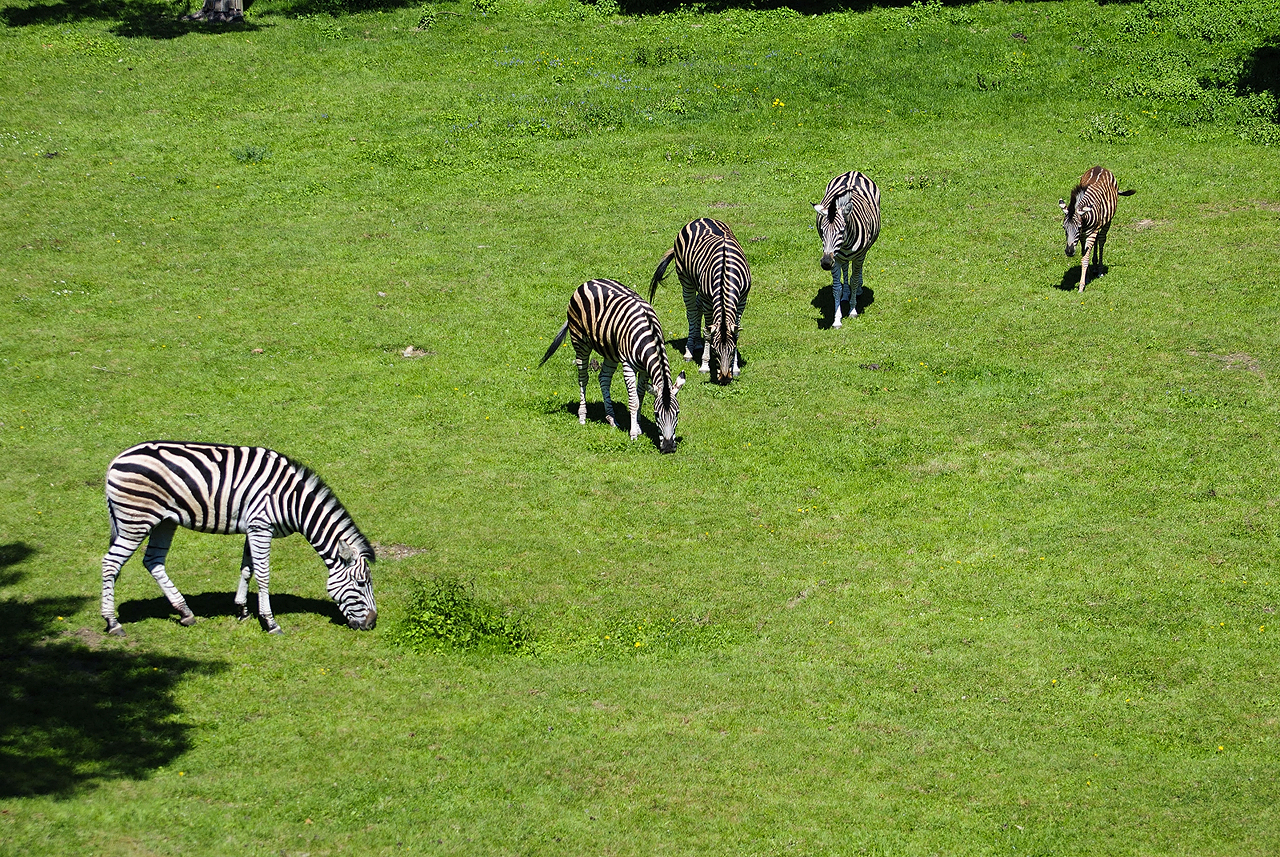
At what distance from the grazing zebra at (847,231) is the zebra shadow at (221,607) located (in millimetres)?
13741

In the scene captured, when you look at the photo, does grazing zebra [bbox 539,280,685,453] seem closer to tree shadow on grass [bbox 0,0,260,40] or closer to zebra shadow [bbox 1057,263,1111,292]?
zebra shadow [bbox 1057,263,1111,292]

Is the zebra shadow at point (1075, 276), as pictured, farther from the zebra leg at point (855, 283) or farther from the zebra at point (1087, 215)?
the zebra leg at point (855, 283)

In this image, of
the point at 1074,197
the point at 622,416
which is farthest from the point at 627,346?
the point at 1074,197

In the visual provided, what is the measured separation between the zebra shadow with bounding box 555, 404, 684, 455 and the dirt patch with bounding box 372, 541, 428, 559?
17.3 ft

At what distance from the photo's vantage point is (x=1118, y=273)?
27.2 metres

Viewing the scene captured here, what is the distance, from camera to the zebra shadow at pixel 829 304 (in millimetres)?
26047

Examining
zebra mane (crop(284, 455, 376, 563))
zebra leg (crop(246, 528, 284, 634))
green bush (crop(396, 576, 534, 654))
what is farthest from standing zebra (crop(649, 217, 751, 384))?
zebra leg (crop(246, 528, 284, 634))

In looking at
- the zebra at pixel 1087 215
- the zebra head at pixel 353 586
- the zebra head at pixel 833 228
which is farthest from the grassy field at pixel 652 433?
the zebra head at pixel 833 228

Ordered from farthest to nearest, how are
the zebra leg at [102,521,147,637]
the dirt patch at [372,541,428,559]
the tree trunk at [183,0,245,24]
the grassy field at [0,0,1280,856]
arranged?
the tree trunk at [183,0,245,24] < the dirt patch at [372,541,428,559] < the zebra leg at [102,521,147,637] < the grassy field at [0,0,1280,856]

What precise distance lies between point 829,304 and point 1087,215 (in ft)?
A: 20.6

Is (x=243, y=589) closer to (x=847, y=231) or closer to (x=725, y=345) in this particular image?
(x=725, y=345)

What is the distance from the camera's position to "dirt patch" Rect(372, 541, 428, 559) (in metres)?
17.3

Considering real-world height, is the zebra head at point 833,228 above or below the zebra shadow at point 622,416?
above

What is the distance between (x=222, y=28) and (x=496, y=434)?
27927 mm
